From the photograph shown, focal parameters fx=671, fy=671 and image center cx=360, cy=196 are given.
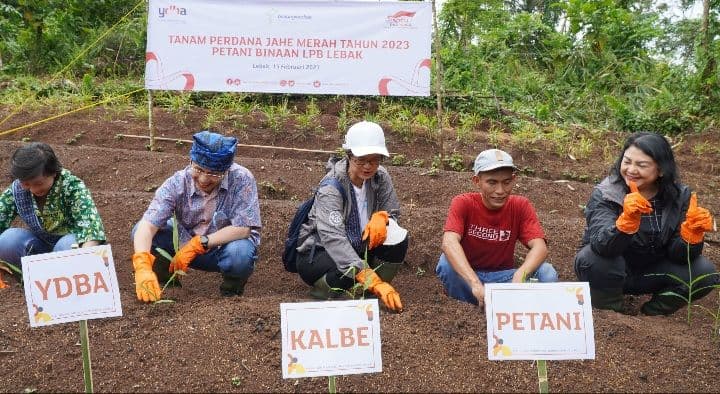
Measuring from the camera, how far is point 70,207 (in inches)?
127

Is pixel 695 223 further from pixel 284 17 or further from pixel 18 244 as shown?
pixel 284 17

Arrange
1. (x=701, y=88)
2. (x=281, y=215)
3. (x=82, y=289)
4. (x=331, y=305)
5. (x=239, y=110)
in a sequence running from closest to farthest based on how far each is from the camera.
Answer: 1. (x=331, y=305)
2. (x=82, y=289)
3. (x=281, y=215)
4. (x=239, y=110)
5. (x=701, y=88)

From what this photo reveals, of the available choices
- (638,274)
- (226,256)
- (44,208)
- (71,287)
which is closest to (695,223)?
(638,274)

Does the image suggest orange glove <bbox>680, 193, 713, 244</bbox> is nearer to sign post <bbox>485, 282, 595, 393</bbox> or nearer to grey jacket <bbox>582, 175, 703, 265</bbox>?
grey jacket <bbox>582, 175, 703, 265</bbox>

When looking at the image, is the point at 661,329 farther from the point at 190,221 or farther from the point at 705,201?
the point at 705,201

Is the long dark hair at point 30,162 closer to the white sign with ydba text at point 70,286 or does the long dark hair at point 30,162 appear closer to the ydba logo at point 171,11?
the white sign with ydba text at point 70,286

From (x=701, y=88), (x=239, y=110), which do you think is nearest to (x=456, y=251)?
(x=239, y=110)

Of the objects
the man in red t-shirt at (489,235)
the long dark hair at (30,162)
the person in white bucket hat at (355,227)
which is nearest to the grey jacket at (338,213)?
the person in white bucket hat at (355,227)

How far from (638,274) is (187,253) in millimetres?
2158

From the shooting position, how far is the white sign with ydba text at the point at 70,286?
2.13 meters

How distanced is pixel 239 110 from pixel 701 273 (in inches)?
192

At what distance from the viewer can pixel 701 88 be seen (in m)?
8.42

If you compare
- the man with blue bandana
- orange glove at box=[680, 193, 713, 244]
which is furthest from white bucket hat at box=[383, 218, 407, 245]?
orange glove at box=[680, 193, 713, 244]

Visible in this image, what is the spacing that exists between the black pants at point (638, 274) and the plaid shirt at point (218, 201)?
159cm
